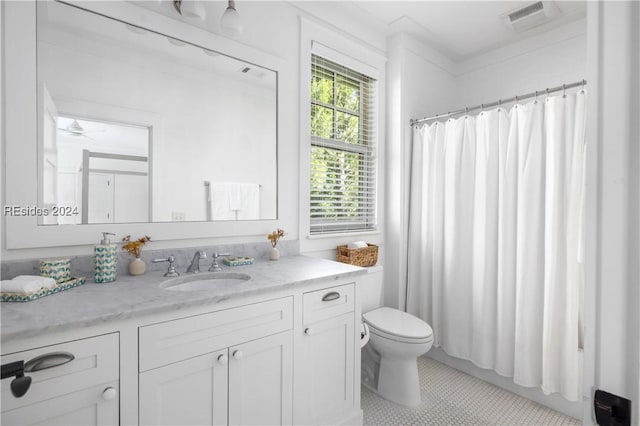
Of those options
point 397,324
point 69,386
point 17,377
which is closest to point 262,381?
point 69,386

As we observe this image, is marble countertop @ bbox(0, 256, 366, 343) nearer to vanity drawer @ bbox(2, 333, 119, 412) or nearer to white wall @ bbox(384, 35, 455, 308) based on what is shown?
vanity drawer @ bbox(2, 333, 119, 412)

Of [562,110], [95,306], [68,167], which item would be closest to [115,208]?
[68,167]

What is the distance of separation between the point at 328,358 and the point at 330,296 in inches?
12.2

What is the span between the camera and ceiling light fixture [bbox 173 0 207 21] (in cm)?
155

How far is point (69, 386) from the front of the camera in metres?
0.94

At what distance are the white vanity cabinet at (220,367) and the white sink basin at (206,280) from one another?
297 millimetres

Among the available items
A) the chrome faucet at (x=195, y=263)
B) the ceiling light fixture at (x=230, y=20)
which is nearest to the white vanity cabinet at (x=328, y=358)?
the chrome faucet at (x=195, y=263)

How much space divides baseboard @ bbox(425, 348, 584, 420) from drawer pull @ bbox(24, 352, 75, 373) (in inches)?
95.3

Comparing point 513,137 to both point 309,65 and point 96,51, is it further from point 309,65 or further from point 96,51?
point 96,51

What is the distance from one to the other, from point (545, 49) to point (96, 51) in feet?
10.1

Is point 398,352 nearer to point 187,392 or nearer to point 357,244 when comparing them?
point 357,244

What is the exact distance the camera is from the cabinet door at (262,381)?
127 centimetres

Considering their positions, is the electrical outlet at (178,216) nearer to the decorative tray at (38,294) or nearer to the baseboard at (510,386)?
the decorative tray at (38,294)

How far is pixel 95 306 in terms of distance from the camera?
104 centimetres
